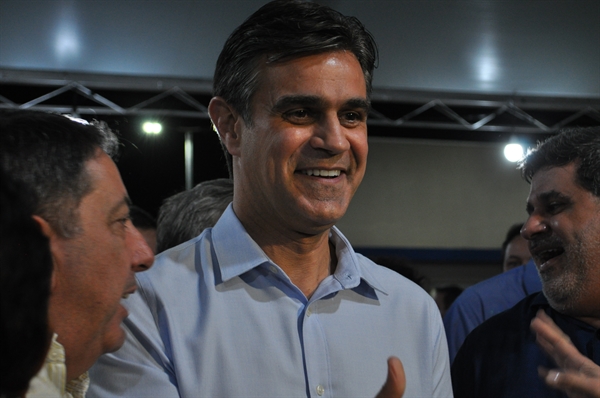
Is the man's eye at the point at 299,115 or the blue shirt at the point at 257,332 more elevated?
the man's eye at the point at 299,115

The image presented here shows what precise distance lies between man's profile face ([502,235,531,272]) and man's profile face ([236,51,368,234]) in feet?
10.1

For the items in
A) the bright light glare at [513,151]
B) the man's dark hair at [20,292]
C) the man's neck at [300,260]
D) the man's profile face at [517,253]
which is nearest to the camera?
the man's dark hair at [20,292]

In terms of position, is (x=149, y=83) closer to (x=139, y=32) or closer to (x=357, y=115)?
(x=139, y=32)

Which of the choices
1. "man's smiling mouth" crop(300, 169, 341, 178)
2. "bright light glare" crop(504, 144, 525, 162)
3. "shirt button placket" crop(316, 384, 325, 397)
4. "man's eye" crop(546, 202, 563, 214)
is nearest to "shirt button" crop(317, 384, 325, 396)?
"shirt button placket" crop(316, 384, 325, 397)

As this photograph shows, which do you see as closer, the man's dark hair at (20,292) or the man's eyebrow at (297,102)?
the man's dark hair at (20,292)

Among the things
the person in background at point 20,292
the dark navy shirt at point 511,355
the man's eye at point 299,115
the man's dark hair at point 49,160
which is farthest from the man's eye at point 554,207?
the person in background at point 20,292

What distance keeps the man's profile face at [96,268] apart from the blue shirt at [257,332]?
0.18 m

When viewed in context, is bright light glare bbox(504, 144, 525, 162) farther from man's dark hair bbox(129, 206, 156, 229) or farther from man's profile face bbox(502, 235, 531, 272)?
man's dark hair bbox(129, 206, 156, 229)

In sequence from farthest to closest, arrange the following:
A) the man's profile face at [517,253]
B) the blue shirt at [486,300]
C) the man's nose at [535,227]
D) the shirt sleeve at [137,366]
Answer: the man's profile face at [517,253] < the blue shirt at [486,300] < the man's nose at [535,227] < the shirt sleeve at [137,366]

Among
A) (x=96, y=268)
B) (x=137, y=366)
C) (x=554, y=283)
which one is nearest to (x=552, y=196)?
(x=554, y=283)

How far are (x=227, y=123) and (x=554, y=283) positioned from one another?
1.21 metres

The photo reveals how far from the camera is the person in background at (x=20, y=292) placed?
0.86 meters

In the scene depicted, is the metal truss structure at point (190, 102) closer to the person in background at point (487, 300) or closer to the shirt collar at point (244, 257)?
the person in background at point (487, 300)

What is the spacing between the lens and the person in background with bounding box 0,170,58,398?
2.83 feet
